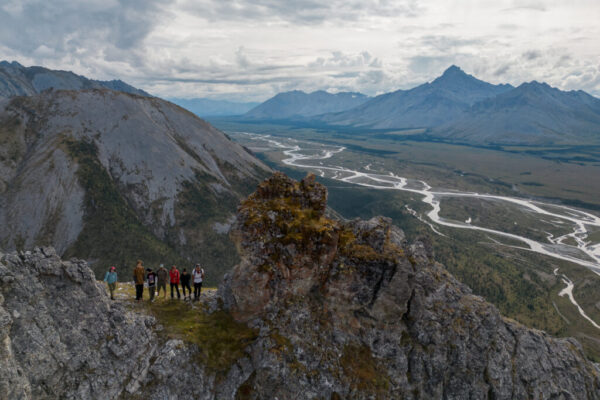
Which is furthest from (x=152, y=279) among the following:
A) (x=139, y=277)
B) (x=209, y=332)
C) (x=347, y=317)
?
(x=347, y=317)

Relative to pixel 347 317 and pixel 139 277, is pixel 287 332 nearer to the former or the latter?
pixel 347 317

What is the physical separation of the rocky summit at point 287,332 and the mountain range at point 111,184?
74862 millimetres

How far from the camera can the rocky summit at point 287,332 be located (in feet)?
75.7

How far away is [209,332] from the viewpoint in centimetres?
2827

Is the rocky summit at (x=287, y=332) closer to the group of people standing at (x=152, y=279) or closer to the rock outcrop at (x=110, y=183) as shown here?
the group of people standing at (x=152, y=279)

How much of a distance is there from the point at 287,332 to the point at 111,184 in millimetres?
113586

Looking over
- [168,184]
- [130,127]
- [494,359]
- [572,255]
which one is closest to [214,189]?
[168,184]

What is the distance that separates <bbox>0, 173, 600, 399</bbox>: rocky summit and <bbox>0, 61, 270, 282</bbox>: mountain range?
7486cm

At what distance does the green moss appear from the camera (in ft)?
88.5

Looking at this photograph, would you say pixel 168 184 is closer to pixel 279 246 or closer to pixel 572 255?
pixel 279 246

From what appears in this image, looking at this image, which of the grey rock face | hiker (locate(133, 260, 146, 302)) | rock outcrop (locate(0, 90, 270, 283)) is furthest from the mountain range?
the grey rock face

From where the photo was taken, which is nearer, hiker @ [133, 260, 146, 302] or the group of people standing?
hiker @ [133, 260, 146, 302]

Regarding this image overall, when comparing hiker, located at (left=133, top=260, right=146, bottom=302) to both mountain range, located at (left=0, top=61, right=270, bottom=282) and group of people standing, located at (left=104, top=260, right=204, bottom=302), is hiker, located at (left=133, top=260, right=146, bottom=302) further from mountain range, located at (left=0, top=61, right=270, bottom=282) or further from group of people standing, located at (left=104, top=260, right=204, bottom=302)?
mountain range, located at (left=0, top=61, right=270, bottom=282)

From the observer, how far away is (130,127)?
484 ft
